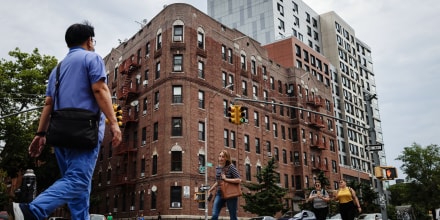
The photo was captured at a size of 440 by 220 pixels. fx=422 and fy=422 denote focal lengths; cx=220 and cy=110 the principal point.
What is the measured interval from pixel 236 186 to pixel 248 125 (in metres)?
40.8

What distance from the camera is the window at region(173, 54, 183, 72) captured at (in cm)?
4322

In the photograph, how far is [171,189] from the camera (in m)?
39.4

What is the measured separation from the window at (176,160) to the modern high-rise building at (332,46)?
3421cm

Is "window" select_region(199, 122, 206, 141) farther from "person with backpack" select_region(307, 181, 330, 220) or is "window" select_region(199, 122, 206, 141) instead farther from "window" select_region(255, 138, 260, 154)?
"person with backpack" select_region(307, 181, 330, 220)

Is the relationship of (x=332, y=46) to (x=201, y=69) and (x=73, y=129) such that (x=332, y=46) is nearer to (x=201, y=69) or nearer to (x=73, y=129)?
(x=201, y=69)

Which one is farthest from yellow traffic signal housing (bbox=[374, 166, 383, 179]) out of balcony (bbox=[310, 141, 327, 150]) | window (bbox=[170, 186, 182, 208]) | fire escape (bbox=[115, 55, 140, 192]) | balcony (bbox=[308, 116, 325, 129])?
balcony (bbox=[308, 116, 325, 129])

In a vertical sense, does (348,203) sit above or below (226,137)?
below

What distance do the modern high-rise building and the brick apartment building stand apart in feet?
57.7

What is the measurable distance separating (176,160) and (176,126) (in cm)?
336

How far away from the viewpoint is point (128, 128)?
47.9m

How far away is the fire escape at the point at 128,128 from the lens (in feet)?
149

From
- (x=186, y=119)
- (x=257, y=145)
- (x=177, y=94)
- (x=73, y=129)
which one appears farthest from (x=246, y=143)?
(x=73, y=129)

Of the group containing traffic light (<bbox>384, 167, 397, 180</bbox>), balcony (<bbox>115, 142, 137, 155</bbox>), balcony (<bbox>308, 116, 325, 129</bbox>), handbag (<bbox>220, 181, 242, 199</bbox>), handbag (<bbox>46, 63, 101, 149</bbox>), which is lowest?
handbag (<bbox>220, 181, 242, 199</bbox>)

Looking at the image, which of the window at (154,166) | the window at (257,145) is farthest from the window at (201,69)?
the window at (257,145)
